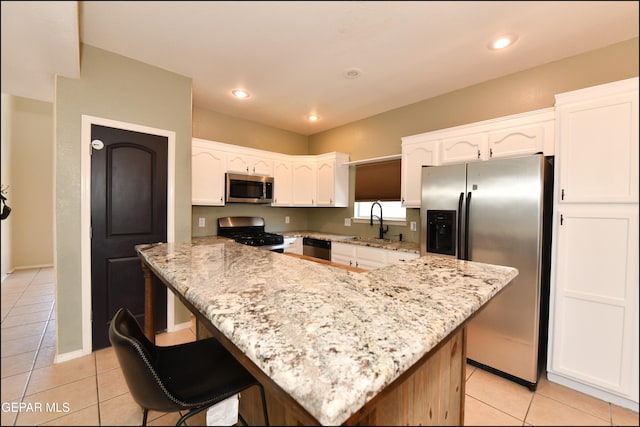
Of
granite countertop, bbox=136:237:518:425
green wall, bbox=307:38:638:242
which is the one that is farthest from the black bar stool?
green wall, bbox=307:38:638:242

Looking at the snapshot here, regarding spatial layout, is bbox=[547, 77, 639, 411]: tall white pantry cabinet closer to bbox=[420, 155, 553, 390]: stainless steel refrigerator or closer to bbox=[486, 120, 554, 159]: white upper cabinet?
bbox=[420, 155, 553, 390]: stainless steel refrigerator

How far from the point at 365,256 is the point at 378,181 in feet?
3.66

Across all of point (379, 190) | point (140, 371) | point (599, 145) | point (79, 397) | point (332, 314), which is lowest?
point (140, 371)

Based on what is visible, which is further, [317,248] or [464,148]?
[317,248]

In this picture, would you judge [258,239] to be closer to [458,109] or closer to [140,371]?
[140,371]

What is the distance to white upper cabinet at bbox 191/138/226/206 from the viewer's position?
2.90 meters

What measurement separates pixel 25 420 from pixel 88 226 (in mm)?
1905

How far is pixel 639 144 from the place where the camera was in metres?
0.39

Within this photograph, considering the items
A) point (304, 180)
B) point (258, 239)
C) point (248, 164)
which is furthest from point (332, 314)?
point (304, 180)

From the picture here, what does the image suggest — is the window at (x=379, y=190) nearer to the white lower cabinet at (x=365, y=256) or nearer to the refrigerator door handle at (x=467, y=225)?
the white lower cabinet at (x=365, y=256)

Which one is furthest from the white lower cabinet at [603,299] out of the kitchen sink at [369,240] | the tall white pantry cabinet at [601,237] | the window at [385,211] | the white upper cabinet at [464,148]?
the window at [385,211]

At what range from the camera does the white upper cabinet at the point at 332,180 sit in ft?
11.9

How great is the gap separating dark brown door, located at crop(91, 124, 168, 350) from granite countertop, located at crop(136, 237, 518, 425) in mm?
571

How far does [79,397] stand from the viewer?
1.53 feet
